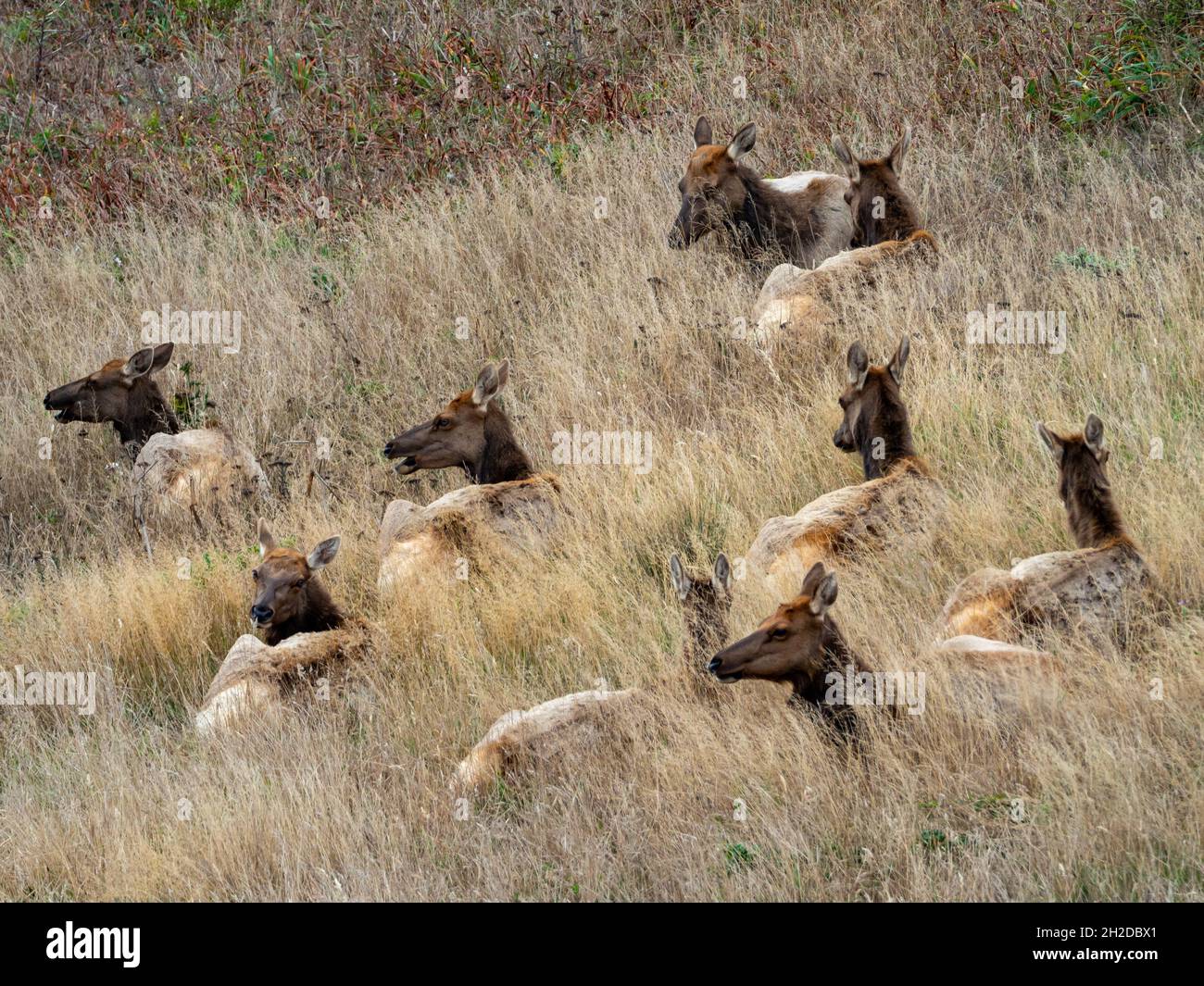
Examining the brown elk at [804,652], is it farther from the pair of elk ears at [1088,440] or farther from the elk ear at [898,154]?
the elk ear at [898,154]

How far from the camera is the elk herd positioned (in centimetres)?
695

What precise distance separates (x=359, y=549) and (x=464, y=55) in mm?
8701

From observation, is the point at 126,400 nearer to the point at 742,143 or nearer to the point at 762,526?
the point at 742,143

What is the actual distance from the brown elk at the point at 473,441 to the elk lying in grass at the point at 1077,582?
399cm

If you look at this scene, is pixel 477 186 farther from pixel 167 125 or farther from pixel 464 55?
pixel 167 125

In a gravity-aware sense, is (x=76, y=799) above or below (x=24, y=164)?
below

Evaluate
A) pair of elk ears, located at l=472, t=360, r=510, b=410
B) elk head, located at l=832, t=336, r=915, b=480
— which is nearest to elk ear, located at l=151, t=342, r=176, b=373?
pair of elk ears, located at l=472, t=360, r=510, b=410

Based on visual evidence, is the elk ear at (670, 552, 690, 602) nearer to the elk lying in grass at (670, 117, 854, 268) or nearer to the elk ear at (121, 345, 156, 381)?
the elk lying in grass at (670, 117, 854, 268)

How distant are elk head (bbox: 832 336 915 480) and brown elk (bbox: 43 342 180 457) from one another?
228 inches

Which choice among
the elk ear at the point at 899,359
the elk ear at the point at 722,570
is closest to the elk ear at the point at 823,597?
the elk ear at the point at 722,570

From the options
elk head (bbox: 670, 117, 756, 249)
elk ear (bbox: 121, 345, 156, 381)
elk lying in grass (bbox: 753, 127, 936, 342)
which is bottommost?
elk ear (bbox: 121, 345, 156, 381)

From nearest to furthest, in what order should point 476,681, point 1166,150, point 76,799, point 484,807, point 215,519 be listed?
point 484,807 → point 76,799 → point 476,681 → point 215,519 → point 1166,150

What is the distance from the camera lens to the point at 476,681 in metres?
8.06

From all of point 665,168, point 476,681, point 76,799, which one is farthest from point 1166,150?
point 76,799
